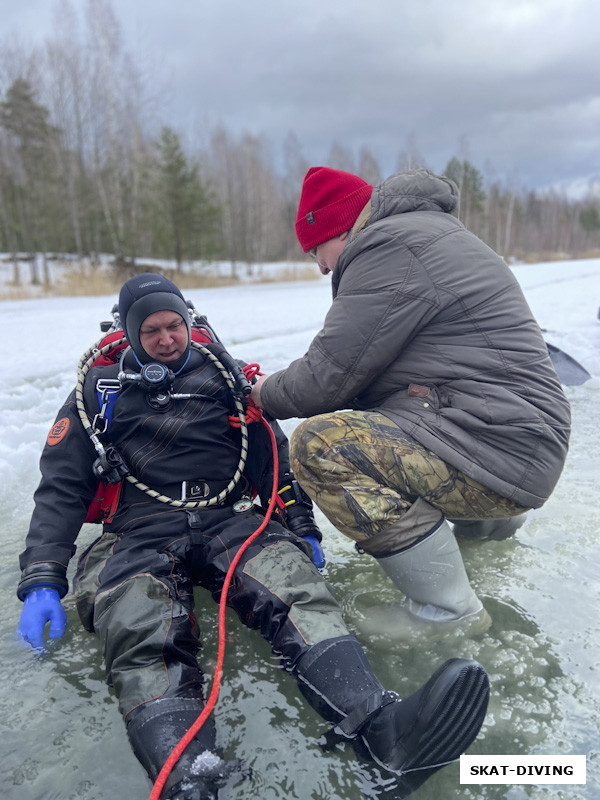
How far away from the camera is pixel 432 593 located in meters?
1.80

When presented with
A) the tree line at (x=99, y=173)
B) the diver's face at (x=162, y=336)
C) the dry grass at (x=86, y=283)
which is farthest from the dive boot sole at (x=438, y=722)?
the tree line at (x=99, y=173)

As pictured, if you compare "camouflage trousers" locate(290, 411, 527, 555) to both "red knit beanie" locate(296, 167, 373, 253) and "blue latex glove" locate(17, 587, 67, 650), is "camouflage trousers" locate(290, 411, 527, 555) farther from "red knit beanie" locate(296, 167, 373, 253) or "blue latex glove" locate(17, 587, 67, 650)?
"blue latex glove" locate(17, 587, 67, 650)

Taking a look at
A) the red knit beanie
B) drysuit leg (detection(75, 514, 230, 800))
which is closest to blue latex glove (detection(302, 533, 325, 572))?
drysuit leg (detection(75, 514, 230, 800))

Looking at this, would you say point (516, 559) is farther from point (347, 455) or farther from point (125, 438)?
point (125, 438)

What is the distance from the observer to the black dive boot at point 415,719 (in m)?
1.23

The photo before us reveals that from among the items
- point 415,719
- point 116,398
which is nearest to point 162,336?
point 116,398

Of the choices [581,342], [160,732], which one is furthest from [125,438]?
[581,342]

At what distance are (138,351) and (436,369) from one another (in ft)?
3.57

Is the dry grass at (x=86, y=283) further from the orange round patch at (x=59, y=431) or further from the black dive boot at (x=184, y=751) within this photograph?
the black dive boot at (x=184, y=751)

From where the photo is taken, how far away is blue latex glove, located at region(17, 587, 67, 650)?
1.75m

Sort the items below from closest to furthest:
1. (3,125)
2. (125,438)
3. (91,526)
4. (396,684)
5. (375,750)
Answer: (375,750)
(396,684)
(125,438)
(91,526)
(3,125)

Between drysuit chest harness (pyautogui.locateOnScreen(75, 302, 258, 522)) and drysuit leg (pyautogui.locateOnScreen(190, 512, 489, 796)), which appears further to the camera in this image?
drysuit chest harness (pyautogui.locateOnScreen(75, 302, 258, 522))

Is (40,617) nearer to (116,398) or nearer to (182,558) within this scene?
(182,558)

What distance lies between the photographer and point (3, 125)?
22.6 meters
